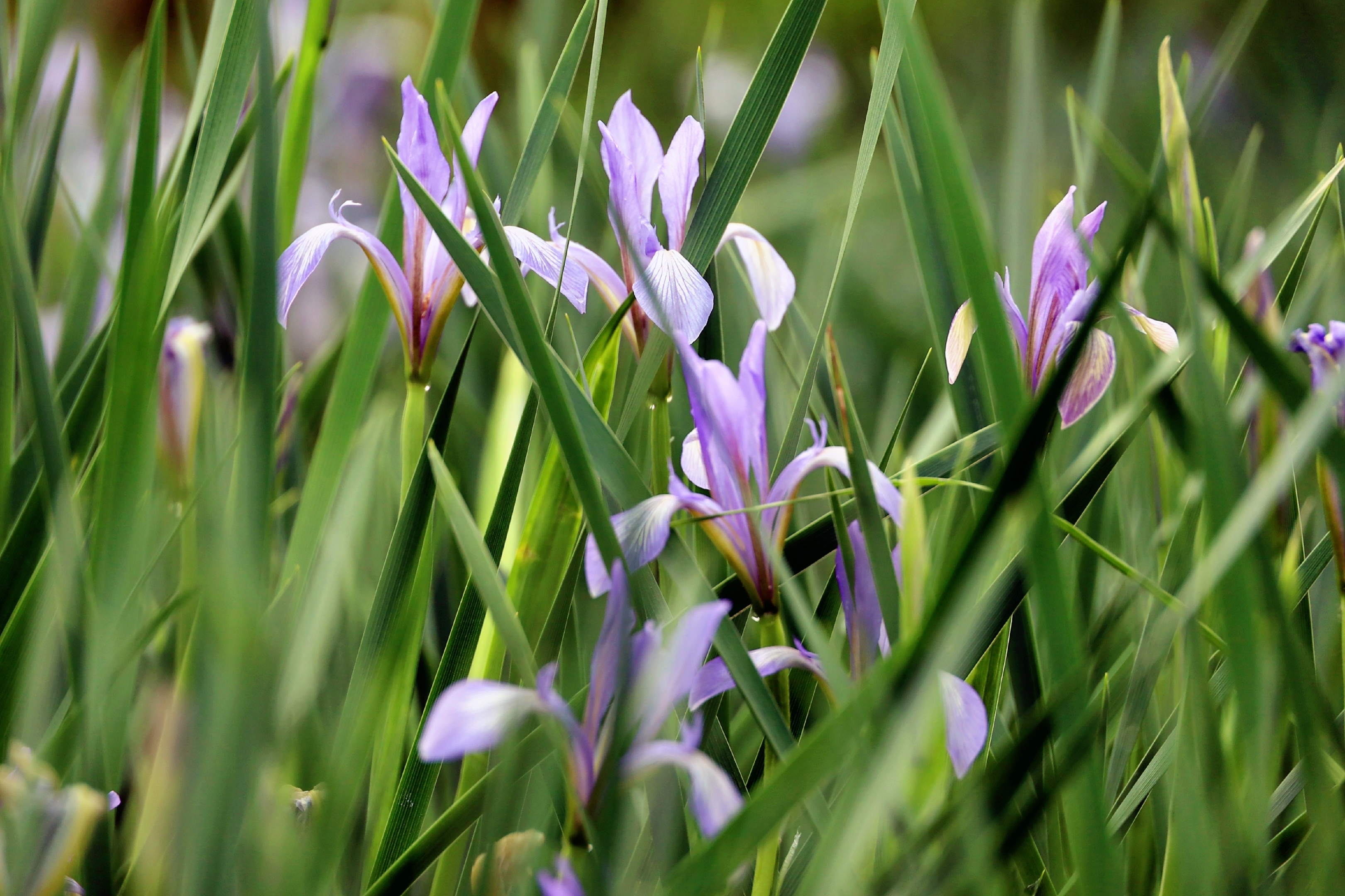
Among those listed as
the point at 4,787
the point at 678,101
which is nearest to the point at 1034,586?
the point at 4,787

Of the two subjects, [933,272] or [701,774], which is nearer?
[701,774]

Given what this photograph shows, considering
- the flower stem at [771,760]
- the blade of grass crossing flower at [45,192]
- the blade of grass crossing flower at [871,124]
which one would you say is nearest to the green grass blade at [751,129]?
the blade of grass crossing flower at [871,124]

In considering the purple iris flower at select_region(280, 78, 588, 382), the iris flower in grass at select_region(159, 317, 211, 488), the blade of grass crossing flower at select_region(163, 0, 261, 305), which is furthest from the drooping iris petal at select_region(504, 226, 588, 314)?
the iris flower in grass at select_region(159, 317, 211, 488)

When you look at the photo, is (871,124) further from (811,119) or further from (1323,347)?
(811,119)

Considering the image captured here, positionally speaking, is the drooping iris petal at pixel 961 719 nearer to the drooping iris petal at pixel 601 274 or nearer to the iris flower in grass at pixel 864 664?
the iris flower in grass at pixel 864 664

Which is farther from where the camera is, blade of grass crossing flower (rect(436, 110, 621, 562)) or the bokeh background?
the bokeh background

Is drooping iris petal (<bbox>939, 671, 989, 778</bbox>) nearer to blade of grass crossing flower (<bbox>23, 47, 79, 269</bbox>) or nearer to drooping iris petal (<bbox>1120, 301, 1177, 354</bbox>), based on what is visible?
drooping iris petal (<bbox>1120, 301, 1177, 354</bbox>)

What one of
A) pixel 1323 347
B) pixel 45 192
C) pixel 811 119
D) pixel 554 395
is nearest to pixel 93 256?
pixel 45 192
